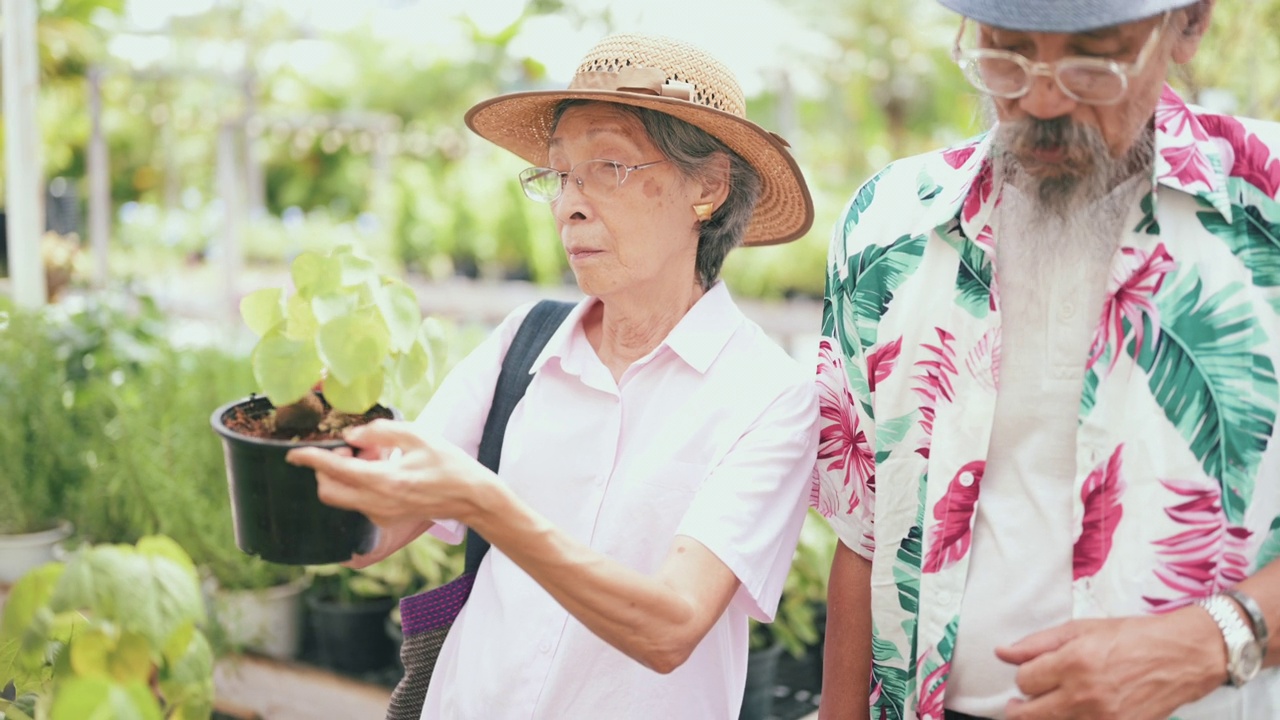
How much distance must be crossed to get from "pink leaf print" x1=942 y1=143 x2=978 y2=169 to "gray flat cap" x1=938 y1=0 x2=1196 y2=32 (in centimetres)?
32

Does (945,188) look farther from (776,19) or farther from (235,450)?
(776,19)

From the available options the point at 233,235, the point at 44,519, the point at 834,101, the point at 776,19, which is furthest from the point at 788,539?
the point at 834,101

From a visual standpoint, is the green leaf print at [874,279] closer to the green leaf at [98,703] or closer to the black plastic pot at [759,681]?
the green leaf at [98,703]

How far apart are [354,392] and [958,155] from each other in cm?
86

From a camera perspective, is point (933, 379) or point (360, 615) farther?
point (360, 615)

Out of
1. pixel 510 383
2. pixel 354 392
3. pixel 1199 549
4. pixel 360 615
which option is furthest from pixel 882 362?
pixel 360 615

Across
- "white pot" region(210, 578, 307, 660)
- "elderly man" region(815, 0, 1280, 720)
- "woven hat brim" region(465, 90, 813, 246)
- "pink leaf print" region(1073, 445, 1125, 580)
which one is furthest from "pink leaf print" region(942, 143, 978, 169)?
"white pot" region(210, 578, 307, 660)

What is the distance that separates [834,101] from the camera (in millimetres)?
13859

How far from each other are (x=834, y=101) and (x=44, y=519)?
37.5ft

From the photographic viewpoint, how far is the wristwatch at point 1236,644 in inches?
50.6

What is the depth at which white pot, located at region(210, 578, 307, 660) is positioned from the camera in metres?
3.26

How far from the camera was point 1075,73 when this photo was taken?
Result: 4.23 feet

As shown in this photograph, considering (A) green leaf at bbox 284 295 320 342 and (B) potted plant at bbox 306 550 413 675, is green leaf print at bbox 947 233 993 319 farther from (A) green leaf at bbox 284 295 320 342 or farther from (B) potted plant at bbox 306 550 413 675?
(B) potted plant at bbox 306 550 413 675

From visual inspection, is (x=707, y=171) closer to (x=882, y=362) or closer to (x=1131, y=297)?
(x=882, y=362)
